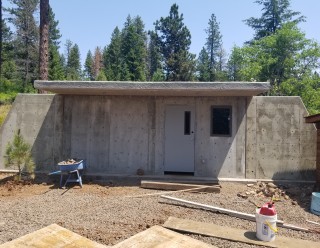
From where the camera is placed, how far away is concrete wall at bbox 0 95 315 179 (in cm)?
912

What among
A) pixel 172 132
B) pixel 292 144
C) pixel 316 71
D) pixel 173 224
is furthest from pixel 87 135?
pixel 316 71

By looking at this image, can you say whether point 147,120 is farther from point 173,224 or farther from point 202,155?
point 173,224

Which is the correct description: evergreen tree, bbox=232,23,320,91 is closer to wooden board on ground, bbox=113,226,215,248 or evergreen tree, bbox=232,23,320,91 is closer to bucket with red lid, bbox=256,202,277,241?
bucket with red lid, bbox=256,202,277,241

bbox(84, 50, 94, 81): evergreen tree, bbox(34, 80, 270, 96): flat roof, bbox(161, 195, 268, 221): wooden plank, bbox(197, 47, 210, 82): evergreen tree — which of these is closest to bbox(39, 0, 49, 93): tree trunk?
bbox(34, 80, 270, 96): flat roof

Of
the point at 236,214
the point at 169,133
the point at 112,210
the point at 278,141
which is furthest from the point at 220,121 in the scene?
the point at 112,210

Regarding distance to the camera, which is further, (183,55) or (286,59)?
(183,55)

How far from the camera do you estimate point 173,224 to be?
5.37 metres

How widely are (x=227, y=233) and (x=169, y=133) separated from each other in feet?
16.0

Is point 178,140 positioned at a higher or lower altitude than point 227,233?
higher

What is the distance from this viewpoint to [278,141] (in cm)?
912

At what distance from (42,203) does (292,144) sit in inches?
291

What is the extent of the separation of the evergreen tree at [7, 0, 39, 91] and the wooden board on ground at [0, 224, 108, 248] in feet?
104

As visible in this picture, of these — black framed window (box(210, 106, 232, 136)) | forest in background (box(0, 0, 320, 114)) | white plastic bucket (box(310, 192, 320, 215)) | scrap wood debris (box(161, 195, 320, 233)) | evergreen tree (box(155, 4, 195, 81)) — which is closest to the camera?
scrap wood debris (box(161, 195, 320, 233))

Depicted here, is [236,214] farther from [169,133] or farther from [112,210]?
[169,133]
